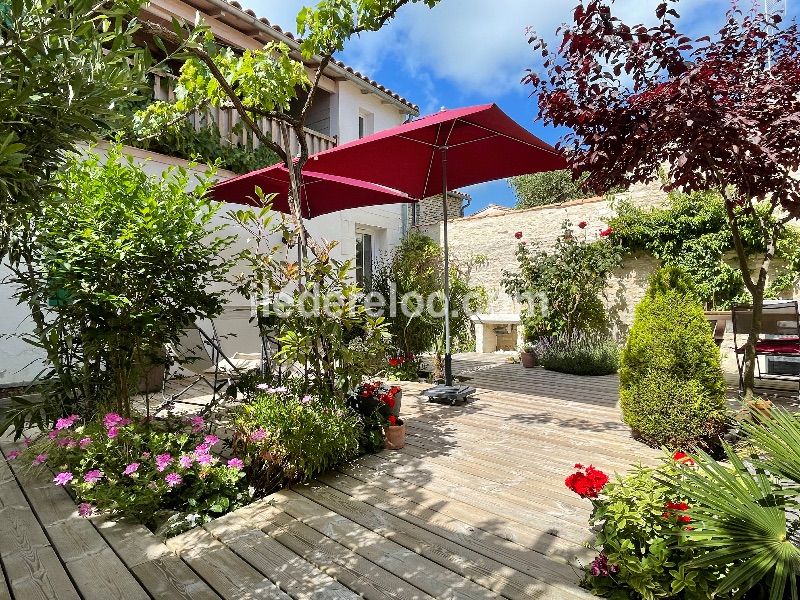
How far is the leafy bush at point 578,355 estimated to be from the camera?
23.5 ft

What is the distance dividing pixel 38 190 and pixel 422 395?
4724 mm

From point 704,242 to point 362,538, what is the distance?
7.31 metres

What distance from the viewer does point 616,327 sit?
332 inches

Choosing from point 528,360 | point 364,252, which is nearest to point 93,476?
point 528,360

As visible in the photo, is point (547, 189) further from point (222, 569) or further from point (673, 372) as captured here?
point (222, 569)

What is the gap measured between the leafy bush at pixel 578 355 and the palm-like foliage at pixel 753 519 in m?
5.55

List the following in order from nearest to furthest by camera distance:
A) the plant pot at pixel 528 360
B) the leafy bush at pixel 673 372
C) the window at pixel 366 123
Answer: the leafy bush at pixel 673 372 → the plant pot at pixel 528 360 → the window at pixel 366 123

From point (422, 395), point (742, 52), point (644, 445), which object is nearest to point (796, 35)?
point (742, 52)

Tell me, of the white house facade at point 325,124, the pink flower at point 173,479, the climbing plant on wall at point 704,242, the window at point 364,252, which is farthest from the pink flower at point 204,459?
the window at point 364,252

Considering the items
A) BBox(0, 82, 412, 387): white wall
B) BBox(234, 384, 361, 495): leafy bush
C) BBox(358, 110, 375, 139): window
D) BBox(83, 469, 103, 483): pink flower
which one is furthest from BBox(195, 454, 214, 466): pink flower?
BBox(358, 110, 375, 139): window

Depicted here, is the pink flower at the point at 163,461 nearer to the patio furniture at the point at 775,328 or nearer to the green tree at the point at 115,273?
the green tree at the point at 115,273

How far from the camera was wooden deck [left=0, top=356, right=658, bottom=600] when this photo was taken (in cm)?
204

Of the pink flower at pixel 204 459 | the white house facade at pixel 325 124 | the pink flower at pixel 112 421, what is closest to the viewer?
the pink flower at pixel 204 459

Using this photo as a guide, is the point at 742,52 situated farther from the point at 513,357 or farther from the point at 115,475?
the point at 513,357
